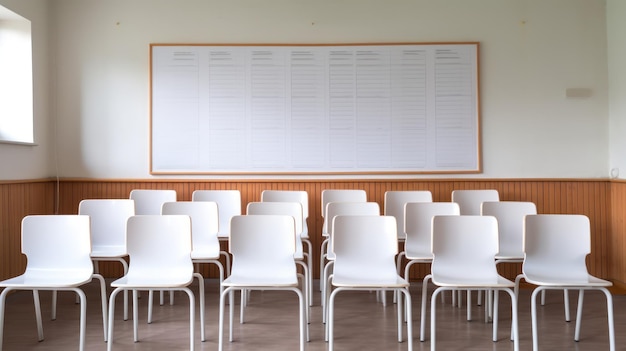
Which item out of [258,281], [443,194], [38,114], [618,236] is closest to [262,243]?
[258,281]

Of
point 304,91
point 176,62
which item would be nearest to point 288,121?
point 304,91

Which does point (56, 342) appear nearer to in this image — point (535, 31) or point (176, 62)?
point (176, 62)

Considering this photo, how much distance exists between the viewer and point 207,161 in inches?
266

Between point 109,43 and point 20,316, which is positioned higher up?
point 109,43

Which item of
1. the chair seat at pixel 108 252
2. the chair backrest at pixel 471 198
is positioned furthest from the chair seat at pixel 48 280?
the chair backrest at pixel 471 198

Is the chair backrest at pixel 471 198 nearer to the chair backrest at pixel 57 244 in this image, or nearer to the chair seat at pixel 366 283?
the chair seat at pixel 366 283

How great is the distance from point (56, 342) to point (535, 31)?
234 inches

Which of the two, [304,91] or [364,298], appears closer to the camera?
[364,298]

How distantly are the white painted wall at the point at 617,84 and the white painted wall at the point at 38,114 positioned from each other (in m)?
6.56

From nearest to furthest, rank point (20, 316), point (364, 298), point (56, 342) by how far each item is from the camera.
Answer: point (56, 342) < point (20, 316) < point (364, 298)

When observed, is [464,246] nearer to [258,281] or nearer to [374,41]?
[258,281]

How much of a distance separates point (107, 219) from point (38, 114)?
201cm

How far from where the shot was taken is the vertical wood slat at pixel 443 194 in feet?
21.4

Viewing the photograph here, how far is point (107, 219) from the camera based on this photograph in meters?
5.38
